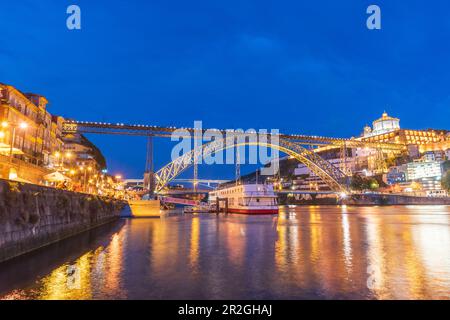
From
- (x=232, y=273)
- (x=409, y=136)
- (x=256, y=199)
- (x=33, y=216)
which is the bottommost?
(x=232, y=273)

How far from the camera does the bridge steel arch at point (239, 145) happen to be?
54.0m

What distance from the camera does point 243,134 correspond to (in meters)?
57.7

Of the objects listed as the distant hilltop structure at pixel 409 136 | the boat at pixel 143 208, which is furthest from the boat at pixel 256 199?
the distant hilltop structure at pixel 409 136

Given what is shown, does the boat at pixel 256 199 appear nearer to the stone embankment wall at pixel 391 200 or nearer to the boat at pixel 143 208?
the boat at pixel 143 208

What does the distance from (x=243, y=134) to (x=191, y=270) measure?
4937 centimetres

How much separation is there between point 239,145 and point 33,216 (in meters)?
49.1

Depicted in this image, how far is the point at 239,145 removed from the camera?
59.9 m

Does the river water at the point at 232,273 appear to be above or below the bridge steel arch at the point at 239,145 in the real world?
below

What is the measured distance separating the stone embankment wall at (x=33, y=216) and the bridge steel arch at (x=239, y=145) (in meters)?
33.9

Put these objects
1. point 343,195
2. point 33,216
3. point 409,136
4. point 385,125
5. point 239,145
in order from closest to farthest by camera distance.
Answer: point 33,216 → point 239,145 → point 343,195 → point 409,136 → point 385,125

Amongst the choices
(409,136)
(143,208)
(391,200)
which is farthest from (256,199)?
(409,136)

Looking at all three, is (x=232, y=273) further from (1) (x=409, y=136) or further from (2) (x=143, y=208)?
(1) (x=409, y=136)

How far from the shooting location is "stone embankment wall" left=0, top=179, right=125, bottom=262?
994 centimetres
